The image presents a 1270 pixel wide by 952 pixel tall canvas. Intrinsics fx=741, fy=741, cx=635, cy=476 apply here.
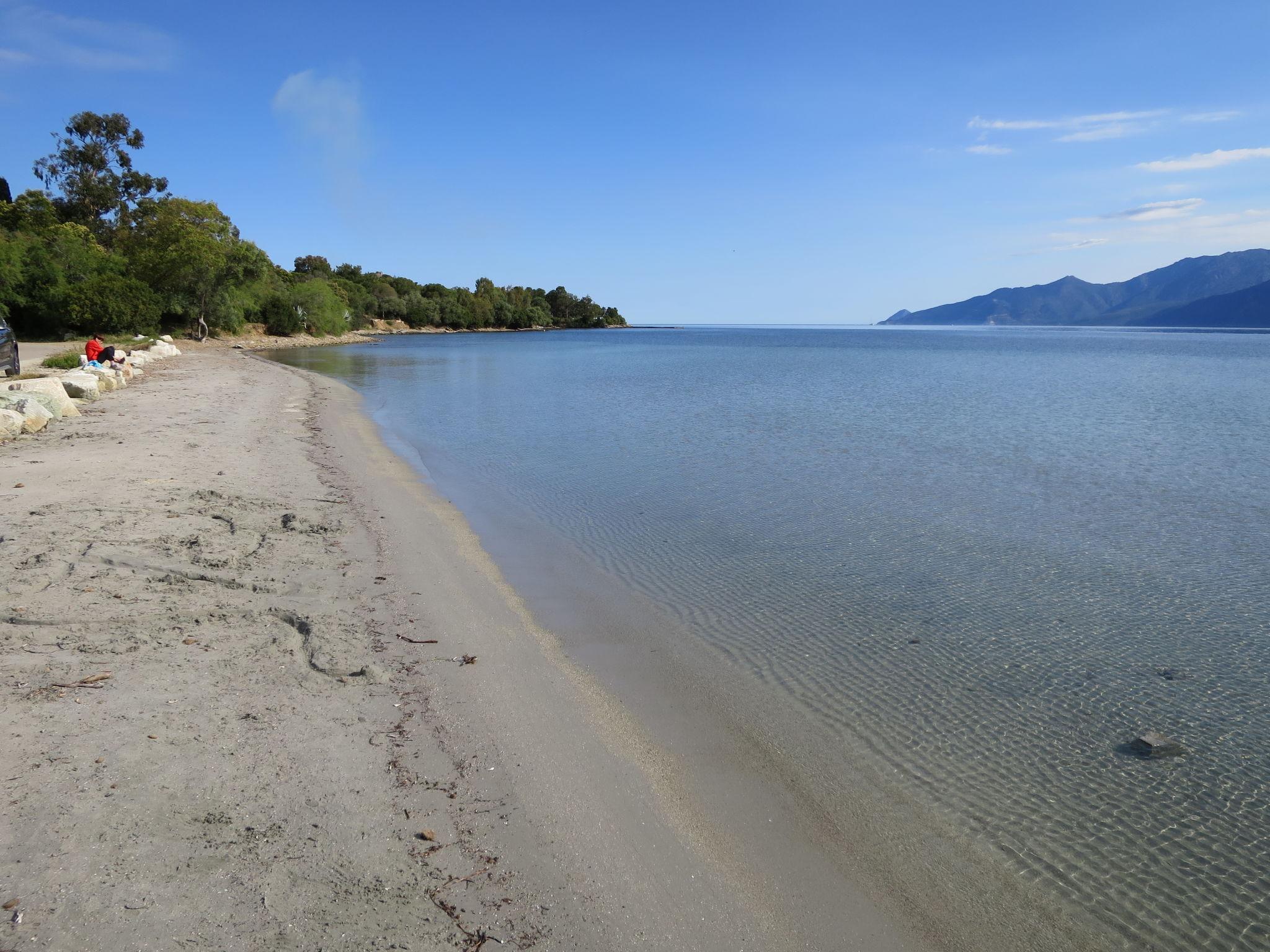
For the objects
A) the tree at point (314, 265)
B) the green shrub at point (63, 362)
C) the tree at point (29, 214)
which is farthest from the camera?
the tree at point (314, 265)

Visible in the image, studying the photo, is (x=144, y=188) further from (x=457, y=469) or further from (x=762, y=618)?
(x=762, y=618)

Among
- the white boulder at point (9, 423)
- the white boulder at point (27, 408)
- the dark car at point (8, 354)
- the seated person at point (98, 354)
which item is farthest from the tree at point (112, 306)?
the white boulder at point (9, 423)

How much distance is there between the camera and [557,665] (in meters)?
6.34

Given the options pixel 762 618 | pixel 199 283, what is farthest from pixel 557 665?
pixel 199 283

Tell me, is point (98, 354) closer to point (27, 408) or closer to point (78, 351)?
point (78, 351)

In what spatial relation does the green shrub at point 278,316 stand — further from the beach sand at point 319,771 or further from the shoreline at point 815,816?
the shoreline at point 815,816

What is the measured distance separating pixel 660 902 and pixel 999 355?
83.6m

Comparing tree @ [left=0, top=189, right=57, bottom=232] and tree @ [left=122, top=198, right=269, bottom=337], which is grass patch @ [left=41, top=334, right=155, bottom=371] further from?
tree @ [left=0, top=189, right=57, bottom=232]

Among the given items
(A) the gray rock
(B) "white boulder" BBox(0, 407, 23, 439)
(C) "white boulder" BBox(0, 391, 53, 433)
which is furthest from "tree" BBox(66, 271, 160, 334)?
(A) the gray rock

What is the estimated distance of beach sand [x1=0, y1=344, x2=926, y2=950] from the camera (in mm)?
3320

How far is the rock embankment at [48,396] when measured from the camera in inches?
528

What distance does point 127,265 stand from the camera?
56.1 meters

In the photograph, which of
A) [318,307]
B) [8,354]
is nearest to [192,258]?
[318,307]

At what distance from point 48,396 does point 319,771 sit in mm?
15886
